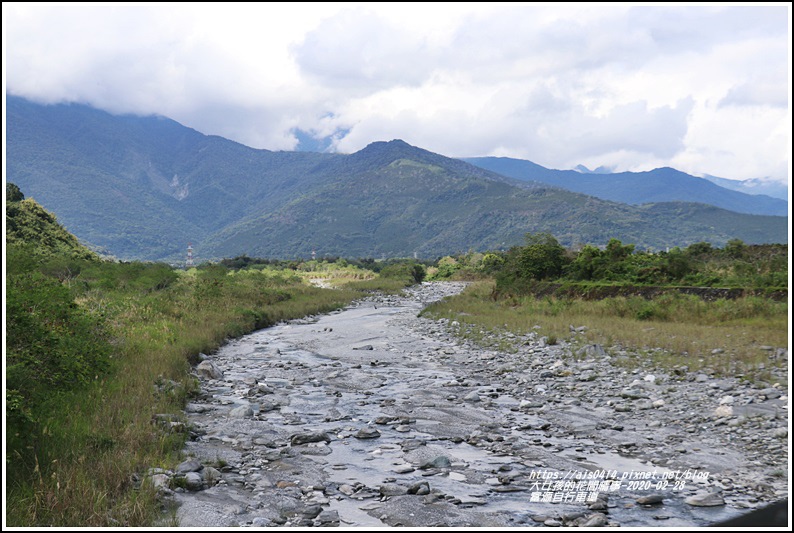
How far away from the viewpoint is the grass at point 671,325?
13929mm

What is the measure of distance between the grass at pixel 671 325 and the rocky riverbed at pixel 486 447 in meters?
1.31

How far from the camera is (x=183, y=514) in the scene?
662 cm

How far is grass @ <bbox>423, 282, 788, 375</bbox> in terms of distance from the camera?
1393cm

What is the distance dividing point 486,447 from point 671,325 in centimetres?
1240

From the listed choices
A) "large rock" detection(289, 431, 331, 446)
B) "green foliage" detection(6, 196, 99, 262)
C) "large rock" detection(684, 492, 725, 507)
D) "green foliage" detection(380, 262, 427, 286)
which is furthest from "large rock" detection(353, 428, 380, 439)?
"green foliage" detection(380, 262, 427, 286)

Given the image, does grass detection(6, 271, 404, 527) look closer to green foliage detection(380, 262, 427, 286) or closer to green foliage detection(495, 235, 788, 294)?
green foliage detection(495, 235, 788, 294)

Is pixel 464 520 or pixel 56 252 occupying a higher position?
pixel 56 252

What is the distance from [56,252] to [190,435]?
122ft

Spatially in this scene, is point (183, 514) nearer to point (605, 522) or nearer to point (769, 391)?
point (605, 522)

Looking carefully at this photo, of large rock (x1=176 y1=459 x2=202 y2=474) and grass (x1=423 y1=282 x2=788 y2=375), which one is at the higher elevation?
grass (x1=423 y1=282 x2=788 y2=375)

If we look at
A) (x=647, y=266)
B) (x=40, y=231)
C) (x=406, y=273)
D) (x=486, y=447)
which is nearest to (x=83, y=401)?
(x=486, y=447)

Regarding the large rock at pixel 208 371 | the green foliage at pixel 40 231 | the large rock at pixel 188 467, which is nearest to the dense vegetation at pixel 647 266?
the large rock at pixel 208 371

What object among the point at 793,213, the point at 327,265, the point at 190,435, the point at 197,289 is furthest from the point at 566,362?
the point at 327,265

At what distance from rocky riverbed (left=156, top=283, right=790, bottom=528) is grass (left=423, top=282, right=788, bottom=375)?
1306mm
